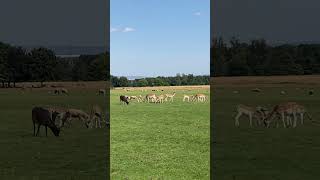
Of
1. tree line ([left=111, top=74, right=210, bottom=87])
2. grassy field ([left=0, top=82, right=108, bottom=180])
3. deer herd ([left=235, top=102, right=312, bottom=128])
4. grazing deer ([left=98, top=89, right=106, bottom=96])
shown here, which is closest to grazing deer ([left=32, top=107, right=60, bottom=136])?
grassy field ([left=0, top=82, right=108, bottom=180])

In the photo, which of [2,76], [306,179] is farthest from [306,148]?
[2,76]

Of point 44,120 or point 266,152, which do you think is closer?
point 266,152

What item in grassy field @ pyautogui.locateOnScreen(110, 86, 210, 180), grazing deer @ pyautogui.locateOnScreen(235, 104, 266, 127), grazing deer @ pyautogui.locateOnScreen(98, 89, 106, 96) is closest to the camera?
grassy field @ pyautogui.locateOnScreen(110, 86, 210, 180)

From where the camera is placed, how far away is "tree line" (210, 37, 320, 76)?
178ft

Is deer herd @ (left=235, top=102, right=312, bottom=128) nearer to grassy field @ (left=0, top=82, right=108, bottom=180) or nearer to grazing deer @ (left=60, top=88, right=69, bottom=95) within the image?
grassy field @ (left=0, top=82, right=108, bottom=180)

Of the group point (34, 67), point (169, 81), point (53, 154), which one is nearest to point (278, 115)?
point (53, 154)

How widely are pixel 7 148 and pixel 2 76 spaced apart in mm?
55466

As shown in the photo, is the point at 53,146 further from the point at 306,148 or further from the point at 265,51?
the point at 265,51

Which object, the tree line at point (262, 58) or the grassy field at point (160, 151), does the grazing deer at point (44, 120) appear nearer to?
the grassy field at point (160, 151)

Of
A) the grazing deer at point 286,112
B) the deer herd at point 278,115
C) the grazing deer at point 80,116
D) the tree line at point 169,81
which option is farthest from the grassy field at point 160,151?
the tree line at point 169,81

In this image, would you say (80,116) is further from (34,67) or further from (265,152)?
(34,67)

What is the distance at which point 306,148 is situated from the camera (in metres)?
14.4

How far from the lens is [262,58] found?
61.4 m

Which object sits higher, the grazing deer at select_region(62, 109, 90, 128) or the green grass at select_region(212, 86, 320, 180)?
the grazing deer at select_region(62, 109, 90, 128)
